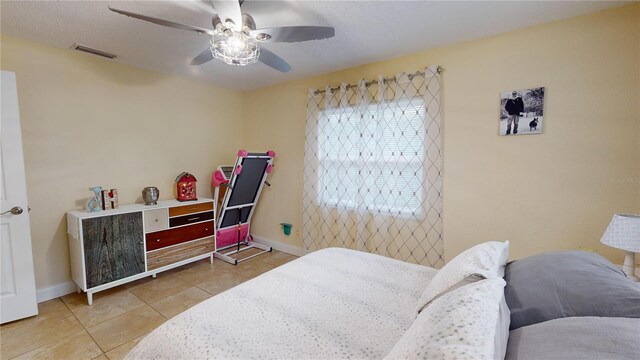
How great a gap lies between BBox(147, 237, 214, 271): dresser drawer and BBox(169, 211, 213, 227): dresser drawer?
248 mm

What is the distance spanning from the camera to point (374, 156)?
2.84m

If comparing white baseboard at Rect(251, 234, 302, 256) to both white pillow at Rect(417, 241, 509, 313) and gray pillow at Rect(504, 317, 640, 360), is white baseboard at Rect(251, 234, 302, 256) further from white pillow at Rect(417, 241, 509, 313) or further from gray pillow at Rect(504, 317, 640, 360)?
gray pillow at Rect(504, 317, 640, 360)

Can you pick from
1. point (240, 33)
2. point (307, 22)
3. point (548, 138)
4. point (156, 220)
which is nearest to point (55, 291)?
point (156, 220)

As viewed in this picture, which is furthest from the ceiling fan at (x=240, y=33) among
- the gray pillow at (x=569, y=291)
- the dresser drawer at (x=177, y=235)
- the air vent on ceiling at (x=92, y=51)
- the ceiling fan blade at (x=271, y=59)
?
the dresser drawer at (x=177, y=235)

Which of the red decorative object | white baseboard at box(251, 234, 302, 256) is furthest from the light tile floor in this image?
the red decorative object

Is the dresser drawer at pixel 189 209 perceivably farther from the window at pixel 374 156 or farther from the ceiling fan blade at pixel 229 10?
the ceiling fan blade at pixel 229 10

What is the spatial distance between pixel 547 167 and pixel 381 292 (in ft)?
5.71

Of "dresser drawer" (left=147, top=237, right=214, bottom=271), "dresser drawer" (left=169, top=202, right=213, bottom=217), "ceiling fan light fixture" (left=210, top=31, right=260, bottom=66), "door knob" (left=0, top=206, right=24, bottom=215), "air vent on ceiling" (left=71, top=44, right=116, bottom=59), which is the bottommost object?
"dresser drawer" (left=147, top=237, right=214, bottom=271)

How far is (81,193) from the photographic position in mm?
2672

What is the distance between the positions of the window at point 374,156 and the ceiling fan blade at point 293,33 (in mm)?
1231

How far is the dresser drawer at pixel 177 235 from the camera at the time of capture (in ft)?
9.16

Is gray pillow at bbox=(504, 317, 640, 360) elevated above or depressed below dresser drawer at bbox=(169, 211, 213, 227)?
above

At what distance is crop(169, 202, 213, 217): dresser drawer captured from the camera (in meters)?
2.94

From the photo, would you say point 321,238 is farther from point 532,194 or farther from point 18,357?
point 18,357
